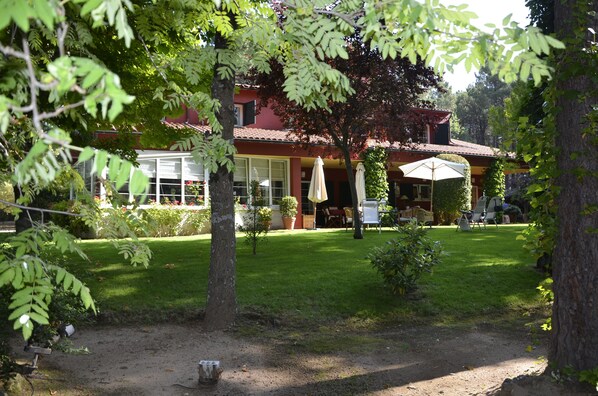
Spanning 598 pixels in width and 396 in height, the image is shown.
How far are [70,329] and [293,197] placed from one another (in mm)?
15044

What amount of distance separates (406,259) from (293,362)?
116 inches

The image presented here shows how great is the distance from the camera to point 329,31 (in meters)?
2.73

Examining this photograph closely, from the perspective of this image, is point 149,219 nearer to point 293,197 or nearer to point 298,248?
point 298,248

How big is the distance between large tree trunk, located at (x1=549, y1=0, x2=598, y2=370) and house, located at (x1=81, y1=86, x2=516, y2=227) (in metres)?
11.0

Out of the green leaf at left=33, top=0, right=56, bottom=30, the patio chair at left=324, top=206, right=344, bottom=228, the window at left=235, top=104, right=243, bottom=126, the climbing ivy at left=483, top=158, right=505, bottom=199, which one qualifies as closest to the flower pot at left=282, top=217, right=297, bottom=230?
the patio chair at left=324, top=206, right=344, bottom=228

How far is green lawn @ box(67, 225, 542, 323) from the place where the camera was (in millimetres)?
7406

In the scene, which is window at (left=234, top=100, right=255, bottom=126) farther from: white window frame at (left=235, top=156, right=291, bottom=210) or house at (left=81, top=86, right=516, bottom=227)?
white window frame at (left=235, top=156, right=291, bottom=210)

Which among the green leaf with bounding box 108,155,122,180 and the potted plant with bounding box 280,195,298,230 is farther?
the potted plant with bounding box 280,195,298,230

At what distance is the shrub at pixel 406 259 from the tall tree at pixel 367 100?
17.8 ft

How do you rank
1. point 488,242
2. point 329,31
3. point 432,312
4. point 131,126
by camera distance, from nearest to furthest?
point 329,31, point 432,312, point 131,126, point 488,242

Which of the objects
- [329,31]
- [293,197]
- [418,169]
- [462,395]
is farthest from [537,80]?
[293,197]

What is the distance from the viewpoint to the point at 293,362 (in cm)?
567

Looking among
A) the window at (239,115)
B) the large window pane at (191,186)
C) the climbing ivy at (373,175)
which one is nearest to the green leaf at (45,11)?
the large window pane at (191,186)

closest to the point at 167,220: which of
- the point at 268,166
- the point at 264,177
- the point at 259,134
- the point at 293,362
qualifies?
the point at 264,177
